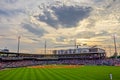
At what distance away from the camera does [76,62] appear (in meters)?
116

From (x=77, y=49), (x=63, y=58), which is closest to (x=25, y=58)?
(x=63, y=58)

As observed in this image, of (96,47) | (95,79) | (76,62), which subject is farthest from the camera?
(96,47)

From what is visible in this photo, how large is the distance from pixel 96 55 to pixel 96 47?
155ft

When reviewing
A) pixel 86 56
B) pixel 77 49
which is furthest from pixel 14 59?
pixel 77 49

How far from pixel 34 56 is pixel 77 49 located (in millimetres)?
56987

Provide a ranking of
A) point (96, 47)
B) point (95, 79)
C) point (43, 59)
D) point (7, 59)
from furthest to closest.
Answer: point (96, 47), point (43, 59), point (7, 59), point (95, 79)

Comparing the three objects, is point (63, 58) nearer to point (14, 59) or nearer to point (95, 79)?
point (14, 59)

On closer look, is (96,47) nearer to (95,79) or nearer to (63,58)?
(63,58)

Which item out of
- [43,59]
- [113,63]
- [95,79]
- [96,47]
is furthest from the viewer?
[96,47]

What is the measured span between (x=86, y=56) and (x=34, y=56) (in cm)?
3260

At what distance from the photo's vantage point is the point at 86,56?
5236 inches

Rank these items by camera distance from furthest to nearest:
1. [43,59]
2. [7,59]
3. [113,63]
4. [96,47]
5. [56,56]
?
[96,47] < [56,56] < [43,59] < [7,59] < [113,63]

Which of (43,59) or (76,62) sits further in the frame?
(43,59)

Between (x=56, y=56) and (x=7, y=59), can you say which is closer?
(x=7, y=59)
